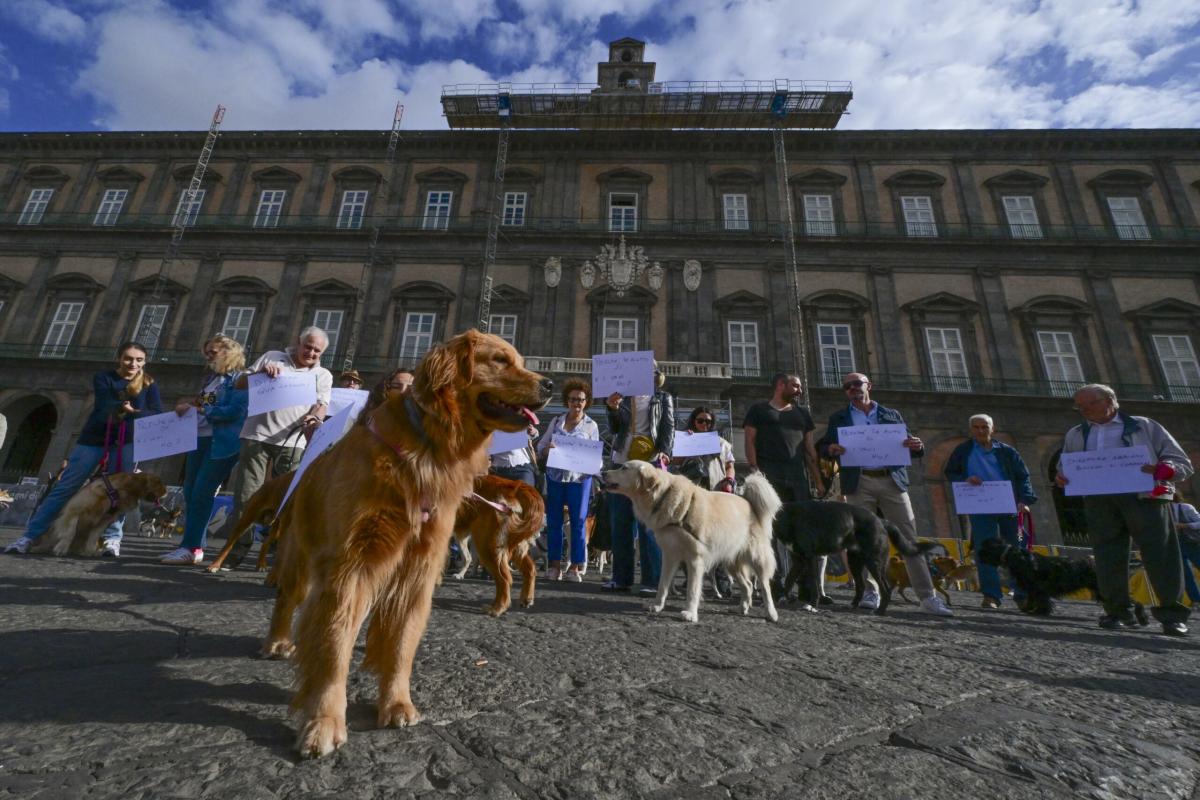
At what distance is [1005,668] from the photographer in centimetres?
252

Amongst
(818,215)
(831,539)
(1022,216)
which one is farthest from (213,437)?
(1022,216)

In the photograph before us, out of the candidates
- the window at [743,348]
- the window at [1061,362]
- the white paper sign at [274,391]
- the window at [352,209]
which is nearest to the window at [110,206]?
the window at [352,209]

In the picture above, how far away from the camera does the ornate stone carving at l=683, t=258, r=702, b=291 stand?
19.9m

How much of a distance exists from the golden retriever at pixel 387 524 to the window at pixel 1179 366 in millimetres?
24006

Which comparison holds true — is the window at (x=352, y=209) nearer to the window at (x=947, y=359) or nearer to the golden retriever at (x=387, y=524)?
the window at (x=947, y=359)

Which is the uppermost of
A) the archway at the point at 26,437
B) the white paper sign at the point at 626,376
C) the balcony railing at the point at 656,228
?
the balcony railing at the point at 656,228

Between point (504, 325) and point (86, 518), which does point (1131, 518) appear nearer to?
point (86, 518)

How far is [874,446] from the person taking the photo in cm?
492

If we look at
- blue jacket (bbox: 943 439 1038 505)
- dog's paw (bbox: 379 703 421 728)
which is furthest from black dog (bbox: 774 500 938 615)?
dog's paw (bbox: 379 703 421 728)

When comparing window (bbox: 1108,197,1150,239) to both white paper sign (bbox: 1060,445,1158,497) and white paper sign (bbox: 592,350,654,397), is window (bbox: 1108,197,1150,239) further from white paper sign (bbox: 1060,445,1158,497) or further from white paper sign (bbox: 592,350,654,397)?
white paper sign (bbox: 592,350,654,397)

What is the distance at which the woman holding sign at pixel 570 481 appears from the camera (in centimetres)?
530

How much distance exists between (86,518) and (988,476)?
8934 millimetres

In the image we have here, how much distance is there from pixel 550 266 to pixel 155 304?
50.1 feet

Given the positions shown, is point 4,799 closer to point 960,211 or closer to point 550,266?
point 550,266
